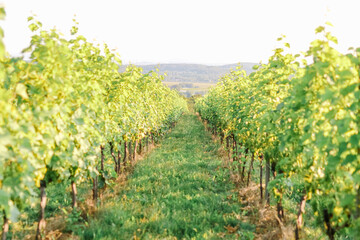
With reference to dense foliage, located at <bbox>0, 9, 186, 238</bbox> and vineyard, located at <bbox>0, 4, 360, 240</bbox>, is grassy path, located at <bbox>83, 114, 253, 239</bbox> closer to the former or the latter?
vineyard, located at <bbox>0, 4, 360, 240</bbox>

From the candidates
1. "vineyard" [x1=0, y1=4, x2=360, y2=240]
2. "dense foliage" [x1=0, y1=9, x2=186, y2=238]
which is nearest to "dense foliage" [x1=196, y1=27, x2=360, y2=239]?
"vineyard" [x1=0, y1=4, x2=360, y2=240]

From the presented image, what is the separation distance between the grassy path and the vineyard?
0.12 feet

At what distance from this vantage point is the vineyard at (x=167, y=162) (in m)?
2.72

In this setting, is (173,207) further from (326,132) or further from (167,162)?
(326,132)

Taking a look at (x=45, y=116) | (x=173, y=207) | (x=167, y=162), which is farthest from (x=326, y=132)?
(x=167, y=162)

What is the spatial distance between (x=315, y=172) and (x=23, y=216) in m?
6.26

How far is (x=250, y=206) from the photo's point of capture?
680 centimetres

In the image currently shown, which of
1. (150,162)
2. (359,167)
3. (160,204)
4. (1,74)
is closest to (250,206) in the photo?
(160,204)

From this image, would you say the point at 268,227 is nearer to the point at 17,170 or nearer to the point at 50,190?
the point at 17,170

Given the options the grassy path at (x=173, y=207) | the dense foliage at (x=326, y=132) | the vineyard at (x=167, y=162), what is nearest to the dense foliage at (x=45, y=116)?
the vineyard at (x=167, y=162)

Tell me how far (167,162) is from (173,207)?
4.37 meters

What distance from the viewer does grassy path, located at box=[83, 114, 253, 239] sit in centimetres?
546

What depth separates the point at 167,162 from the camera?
434 inches

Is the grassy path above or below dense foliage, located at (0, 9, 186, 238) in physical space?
below
